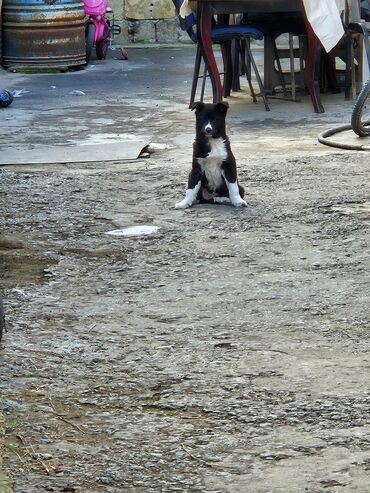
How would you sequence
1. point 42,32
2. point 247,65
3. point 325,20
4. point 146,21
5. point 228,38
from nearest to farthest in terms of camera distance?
1. point 325,20
2. point 228,38
3. point 247,65
4. point 42,32
5. point 146,21

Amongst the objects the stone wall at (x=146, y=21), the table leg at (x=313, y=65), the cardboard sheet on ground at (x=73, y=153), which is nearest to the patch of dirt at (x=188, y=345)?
the cardboard sheet on ground at (x=73, y=153)

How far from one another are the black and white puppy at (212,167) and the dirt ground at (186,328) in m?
0.09

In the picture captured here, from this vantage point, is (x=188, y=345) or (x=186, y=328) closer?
(x=188, y=345)

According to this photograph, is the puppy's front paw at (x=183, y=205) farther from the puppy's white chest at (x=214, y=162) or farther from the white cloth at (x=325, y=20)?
the white cloth at (x=325, y=20)

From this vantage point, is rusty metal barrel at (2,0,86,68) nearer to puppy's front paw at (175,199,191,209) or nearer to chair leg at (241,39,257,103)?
chair leg at (241,39,257,103)

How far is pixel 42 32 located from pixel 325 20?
4657mm

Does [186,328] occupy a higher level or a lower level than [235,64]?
lower

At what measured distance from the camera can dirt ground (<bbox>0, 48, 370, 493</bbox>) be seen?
10.0 ft

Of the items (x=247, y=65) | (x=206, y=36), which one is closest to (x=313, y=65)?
(x=206, y=36)

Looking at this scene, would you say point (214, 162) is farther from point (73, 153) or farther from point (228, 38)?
point (228, 38)

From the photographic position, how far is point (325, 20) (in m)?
9.45

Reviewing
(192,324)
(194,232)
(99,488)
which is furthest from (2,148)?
(99,488)

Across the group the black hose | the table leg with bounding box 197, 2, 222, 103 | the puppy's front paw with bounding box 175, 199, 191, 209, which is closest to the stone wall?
the table leg with bounding box 197, 2, 222, 103

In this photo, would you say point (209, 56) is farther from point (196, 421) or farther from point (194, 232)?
point (196, 421)
